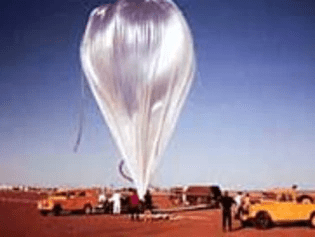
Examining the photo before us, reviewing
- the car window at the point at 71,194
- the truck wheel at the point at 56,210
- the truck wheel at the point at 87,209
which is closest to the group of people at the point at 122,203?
the truck wheel at the point at 87,209

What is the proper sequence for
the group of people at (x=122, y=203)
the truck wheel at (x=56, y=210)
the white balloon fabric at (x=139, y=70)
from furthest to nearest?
the truck wheel at (x=56, y=210), the group of people at (x=122, y=203), the white balloon fabric at (x=139, y=70)

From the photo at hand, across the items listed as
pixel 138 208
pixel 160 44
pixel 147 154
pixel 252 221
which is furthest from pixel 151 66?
pixel 138 208

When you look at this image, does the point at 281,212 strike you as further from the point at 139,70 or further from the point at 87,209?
the point at 87,209

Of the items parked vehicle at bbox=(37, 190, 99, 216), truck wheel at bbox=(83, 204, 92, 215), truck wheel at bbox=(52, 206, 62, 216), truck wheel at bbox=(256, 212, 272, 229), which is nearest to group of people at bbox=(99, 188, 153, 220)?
parked vehicle at bbox=(37, 190, 99, 216)

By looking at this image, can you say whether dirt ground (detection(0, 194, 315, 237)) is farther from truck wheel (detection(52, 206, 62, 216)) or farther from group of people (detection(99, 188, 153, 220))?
truck wheel (detection(52, 206, 62, 216))

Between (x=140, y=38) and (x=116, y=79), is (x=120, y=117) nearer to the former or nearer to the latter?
(x=116, y=79)

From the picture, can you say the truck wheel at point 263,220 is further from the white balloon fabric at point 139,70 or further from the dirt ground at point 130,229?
the white balloon fabric at point 139,70

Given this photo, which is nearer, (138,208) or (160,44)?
(160,44)
